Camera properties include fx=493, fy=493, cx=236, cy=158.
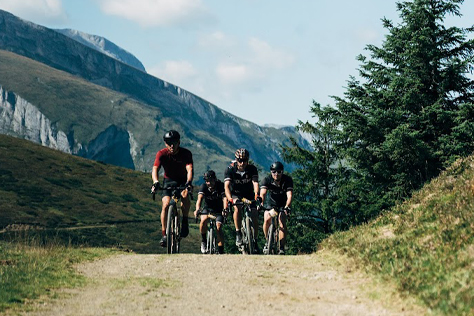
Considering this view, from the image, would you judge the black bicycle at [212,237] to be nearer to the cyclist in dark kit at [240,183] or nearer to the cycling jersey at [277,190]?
the cyclist in dark kit at [240,183]

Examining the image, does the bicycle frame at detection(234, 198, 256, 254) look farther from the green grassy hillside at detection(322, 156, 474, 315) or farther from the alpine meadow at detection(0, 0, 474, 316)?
the green grassy hillside at detection(322, 156, 474, 315)

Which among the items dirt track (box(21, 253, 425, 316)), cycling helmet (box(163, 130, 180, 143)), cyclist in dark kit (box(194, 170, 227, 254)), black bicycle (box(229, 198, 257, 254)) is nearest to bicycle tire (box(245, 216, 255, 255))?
black bicycle (box(229, 198, 257, 254))

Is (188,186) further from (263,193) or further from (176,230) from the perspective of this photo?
(263,193)

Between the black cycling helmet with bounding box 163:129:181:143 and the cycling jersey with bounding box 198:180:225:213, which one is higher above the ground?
the black cycling helmet with bounding box 163:129:181:143

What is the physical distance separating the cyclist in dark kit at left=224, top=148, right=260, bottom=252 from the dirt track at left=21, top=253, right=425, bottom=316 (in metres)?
1.98

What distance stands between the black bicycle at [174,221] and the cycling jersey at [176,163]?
367 mm

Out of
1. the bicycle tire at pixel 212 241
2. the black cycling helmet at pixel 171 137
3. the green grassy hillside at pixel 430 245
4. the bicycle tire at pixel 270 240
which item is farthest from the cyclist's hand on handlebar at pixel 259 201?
the black cycling helmet at pixel 171 137

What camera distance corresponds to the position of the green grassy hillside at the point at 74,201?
74.9 metres

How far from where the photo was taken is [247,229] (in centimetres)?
1248

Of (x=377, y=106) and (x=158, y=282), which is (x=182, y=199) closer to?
(x=158, y=282)

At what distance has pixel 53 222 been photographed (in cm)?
8225

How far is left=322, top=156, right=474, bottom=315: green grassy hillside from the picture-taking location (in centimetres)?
590

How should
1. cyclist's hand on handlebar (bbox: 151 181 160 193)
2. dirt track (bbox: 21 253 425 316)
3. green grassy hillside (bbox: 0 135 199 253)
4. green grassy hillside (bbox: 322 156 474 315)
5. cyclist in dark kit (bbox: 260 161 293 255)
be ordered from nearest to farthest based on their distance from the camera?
green grassy hillside (bbox: 322 156 474 315) < dirt track (bbox: 21 253 425 316) < cyclist's hand on handlebar (bbox: 151 181 160 193) < cyclist in dark kit (bbox: 260 161 293 255) < green grassy hillside (bbox: 0 135 199 253)

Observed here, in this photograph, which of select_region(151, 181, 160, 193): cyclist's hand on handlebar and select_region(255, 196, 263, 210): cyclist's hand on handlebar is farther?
select_region(255, 196, 263, 210): cyclist's hand on handlebar
